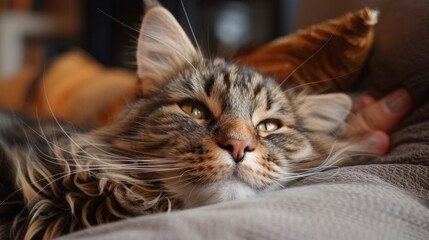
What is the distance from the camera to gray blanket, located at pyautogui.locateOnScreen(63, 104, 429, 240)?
60 cm

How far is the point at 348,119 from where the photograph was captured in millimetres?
1231

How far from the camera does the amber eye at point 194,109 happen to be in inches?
40.5

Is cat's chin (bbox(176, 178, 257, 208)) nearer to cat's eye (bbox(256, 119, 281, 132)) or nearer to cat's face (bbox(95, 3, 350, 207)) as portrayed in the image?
cat's face (bbox(95, 3, 350, 207))

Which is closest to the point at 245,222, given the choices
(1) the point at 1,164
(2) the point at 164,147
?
(2) the point at 164,147

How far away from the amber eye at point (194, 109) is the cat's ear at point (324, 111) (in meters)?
0.30

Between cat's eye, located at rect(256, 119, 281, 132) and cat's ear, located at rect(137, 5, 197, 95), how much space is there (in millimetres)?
269

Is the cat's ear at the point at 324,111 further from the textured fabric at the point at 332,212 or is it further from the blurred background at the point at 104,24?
the blurred background at the point at 104,24

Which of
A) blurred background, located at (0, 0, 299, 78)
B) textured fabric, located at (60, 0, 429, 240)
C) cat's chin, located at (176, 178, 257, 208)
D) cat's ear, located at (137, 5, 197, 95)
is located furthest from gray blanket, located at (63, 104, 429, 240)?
blurred background, located at (0, 0, 299, 78)

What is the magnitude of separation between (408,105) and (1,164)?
3.27ft

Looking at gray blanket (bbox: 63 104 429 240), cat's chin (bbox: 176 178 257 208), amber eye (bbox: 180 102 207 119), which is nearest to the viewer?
gray blanket (bbox: 63 104 429 240)

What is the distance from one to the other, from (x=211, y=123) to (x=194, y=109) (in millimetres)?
86

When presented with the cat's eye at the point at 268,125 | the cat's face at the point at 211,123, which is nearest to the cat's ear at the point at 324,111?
the cat's face at the point at 211,123

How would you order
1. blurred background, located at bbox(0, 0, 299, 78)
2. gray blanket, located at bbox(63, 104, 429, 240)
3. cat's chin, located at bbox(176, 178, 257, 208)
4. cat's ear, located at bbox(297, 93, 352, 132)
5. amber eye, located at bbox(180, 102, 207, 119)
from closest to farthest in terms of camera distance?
gray blanket, located at bbox(63, 104, 429, 240), cat's chin, located at bbox(176, 178, 257, 208), amber eye, located at bbox(180, 102, 207, 119), cat's ear, located at bbox(297, 93, 352, 132), blurred background, located at bbox(0, 0, 299, 78)

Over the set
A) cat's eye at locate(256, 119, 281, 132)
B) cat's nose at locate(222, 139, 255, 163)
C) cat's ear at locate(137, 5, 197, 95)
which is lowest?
cat's nose at locate(222, 139, 255, 163)
